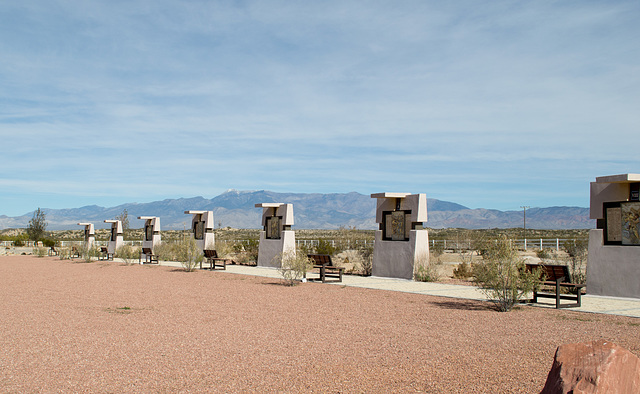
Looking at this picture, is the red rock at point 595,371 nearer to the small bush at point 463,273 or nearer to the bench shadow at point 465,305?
the bench shadow at point 465,305

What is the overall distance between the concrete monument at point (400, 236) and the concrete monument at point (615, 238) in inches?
202

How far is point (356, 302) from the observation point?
Answer: 11.9 metres

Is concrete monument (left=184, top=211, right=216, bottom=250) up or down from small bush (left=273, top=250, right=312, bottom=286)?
up

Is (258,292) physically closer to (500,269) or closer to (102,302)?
(102,302)

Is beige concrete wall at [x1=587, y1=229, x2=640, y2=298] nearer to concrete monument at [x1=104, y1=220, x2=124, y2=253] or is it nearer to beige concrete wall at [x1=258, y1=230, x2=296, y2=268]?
beige concrete wall at [x1=258, y1=230, x2=296, y2=268]

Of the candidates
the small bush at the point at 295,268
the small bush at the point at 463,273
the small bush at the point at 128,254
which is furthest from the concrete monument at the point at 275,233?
the small bush at the point at 128,254

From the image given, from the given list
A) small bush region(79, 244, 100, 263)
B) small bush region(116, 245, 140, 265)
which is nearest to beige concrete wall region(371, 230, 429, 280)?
small bush region(116, 245, 140, 265)

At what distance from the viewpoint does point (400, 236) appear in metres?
17.9

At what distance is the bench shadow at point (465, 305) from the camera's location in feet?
35.5

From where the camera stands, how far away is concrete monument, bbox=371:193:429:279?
17.2 m

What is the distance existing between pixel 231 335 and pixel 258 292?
18.5 ft

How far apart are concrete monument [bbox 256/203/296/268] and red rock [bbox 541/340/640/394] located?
59.0 ft

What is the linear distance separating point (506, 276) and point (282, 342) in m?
5.33

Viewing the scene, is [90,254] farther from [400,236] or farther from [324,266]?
[400,236]
